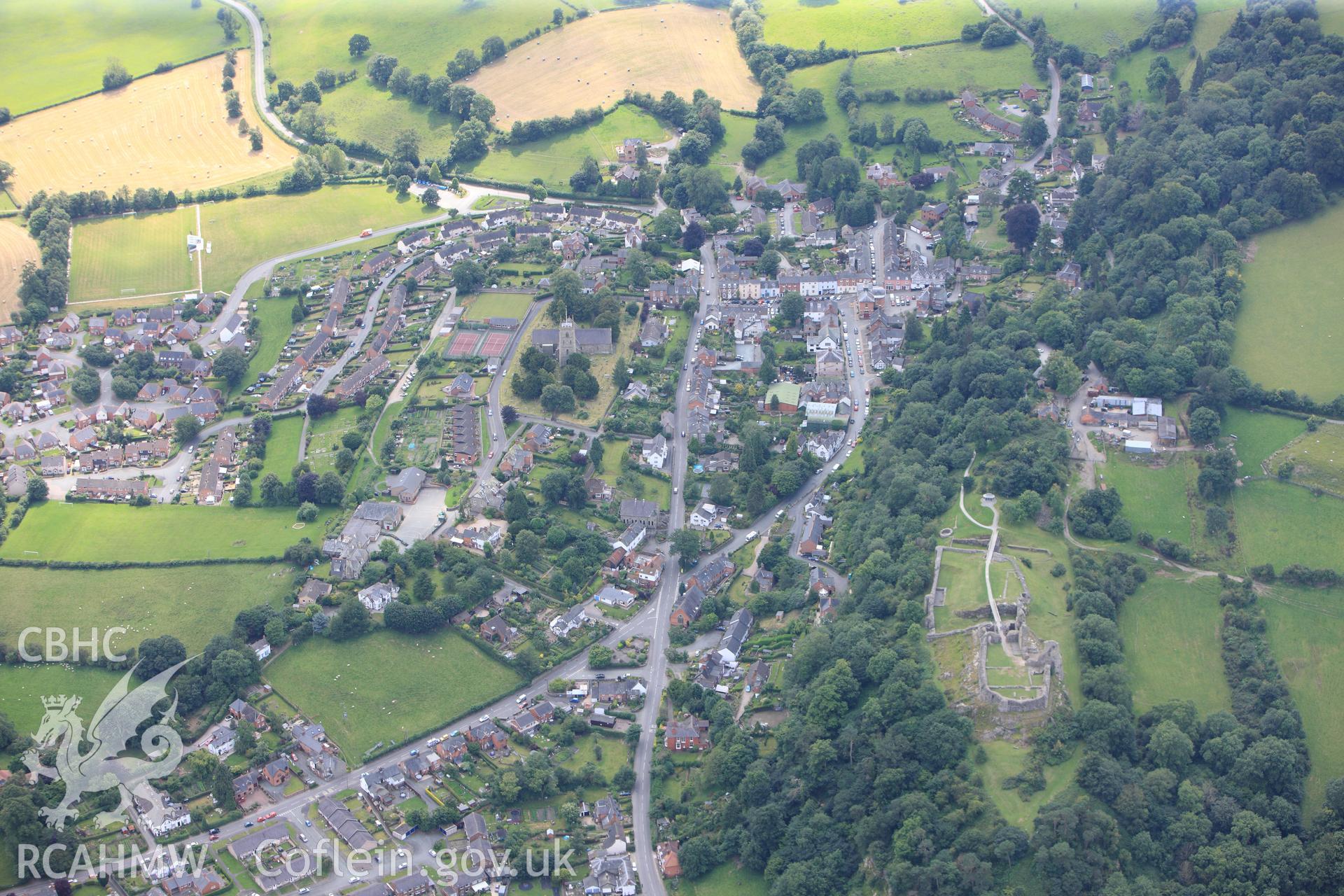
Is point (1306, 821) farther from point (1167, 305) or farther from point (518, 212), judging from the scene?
point (518, 212)

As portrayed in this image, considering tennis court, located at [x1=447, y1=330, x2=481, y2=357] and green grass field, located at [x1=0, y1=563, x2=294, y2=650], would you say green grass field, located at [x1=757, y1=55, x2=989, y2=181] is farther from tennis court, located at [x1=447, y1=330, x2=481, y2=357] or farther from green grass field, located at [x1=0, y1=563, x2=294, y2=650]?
green grass field, located at [x1=0, y1=563, x2=294, y2=650]

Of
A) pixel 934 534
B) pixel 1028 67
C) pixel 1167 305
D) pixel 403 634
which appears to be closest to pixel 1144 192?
pixel 1167 305

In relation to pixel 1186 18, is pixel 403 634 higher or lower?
lower

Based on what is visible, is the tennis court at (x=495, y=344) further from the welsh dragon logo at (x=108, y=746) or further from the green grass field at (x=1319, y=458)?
the green grass field at (x=1319, y=458)

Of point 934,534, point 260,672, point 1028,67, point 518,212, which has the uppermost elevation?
point 1028,67

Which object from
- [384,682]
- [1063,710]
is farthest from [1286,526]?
[384,682]

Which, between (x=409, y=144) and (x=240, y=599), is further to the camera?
(x=409, y=144)

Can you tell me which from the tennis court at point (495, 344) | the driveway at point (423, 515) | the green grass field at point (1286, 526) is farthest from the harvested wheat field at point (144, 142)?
the green grass field at point (1286, 526)
